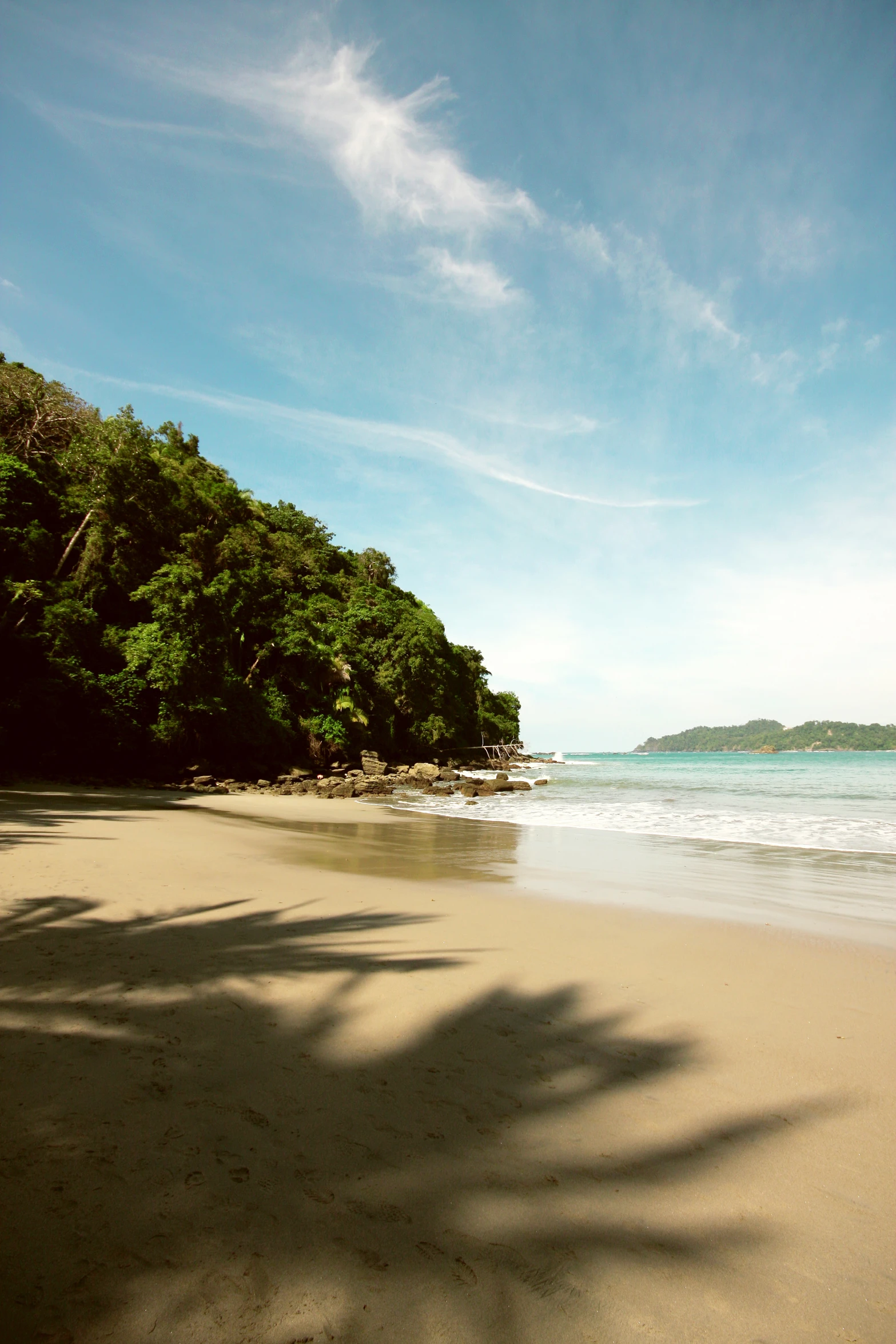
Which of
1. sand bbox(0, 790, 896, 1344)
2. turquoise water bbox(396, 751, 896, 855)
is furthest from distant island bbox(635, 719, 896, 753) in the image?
sand bbox(0, 790, 896, 1344)

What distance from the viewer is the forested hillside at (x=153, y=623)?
19.0m

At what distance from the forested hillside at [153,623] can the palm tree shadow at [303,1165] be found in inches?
693

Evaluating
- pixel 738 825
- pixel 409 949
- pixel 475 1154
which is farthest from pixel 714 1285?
pixel 738 825

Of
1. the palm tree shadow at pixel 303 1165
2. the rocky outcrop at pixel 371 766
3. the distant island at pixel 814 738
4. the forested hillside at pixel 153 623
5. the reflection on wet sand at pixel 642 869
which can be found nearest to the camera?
the palm tree shadow at pixel 303 1165

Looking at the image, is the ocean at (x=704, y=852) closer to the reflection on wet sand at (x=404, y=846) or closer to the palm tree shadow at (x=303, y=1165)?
the reflection on wet sand at (x=404, y=846)

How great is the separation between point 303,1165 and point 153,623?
2293cm

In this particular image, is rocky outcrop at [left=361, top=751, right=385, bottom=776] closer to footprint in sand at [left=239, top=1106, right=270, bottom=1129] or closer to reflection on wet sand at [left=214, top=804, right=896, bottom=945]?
reflection on wet sand at [left=214, top=804, right=896, bottom=945]

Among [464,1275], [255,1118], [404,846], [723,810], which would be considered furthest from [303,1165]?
[723,810]

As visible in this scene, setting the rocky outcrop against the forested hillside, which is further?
the rocky outcrop

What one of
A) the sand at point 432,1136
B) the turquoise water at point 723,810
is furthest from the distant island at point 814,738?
the sand at point 432,1136

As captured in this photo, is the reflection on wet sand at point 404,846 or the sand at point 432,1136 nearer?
the sand at point 432,1136

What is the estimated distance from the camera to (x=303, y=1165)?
2061 mm

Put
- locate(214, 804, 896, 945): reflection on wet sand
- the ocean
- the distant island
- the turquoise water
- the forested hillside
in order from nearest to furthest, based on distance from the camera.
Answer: locate(214, 804, 896, 945): reflection on wet sand
the ocean
the turquoise water
the forested hillside
the distant island

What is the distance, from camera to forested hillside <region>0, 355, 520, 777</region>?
19.0 metres
